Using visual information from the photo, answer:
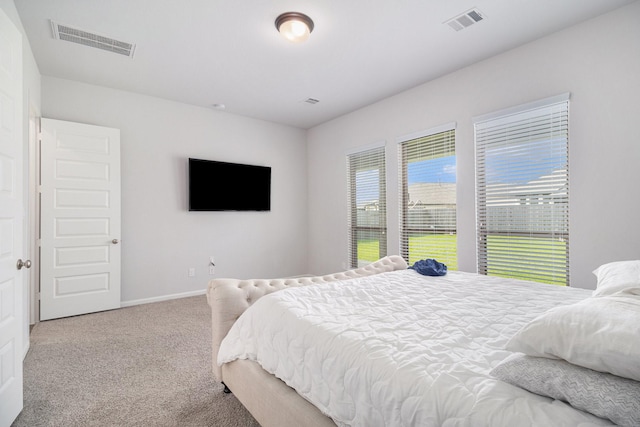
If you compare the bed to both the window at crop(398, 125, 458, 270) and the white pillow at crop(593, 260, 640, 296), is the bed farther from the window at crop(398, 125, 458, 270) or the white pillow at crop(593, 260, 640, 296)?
the window at crop(398, 125, 458, 270)

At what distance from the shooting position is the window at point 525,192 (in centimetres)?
283

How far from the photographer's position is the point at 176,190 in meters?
4.48

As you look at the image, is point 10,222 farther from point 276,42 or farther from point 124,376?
point 276,42

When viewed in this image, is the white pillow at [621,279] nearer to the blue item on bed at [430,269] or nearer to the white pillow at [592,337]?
the white pillow at [592,337]

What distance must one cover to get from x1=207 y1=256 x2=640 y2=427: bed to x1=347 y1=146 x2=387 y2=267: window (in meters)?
2.39

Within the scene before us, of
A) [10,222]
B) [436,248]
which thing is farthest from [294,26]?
[436,248]

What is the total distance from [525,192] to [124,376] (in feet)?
12.5

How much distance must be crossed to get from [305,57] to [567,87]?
2.46 metres

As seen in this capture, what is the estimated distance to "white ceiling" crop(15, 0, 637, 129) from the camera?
248cm

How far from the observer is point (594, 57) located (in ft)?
8.59

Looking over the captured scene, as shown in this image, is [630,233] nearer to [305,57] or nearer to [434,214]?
[434,214]

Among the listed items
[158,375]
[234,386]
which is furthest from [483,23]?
[158,375]

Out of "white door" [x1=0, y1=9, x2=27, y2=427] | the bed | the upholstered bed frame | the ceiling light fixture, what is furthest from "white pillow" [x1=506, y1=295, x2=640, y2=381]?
the ceiling light fixture

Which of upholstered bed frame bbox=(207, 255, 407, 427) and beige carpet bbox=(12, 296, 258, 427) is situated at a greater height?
upholstered bed frame bbox=(207, 255, 407, 427)
